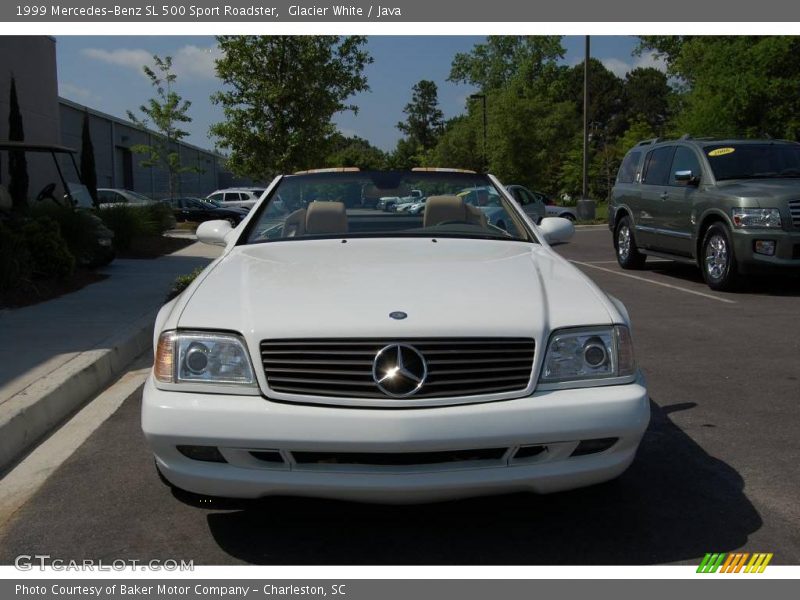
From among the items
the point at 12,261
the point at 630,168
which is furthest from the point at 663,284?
the point at 12,261

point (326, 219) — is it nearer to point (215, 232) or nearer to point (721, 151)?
point (215, 232)

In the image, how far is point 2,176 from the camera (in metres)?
21.3

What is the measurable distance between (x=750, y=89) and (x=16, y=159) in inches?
798

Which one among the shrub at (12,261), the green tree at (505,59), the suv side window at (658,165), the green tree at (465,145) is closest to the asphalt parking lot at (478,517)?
the shrub at (12,261)

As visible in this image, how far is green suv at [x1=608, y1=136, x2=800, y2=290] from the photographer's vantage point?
1013 cm

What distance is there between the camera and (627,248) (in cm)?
1380

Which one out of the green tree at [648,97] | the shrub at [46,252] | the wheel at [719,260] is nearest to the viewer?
the wheel at [719,260]

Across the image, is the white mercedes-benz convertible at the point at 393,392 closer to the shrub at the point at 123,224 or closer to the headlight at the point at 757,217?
the headlight at the point at 757,217

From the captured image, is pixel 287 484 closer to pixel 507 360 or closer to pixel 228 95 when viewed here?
pixel 507 360

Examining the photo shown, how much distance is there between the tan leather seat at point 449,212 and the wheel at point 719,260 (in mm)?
6456

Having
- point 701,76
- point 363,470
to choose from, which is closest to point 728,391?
point 363,470

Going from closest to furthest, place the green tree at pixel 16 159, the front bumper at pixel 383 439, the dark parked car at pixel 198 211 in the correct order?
1. the front bumper at pixel 383 439
2. the green tree at pixel 16 159
3. the dark parked car at pixel 198 211
